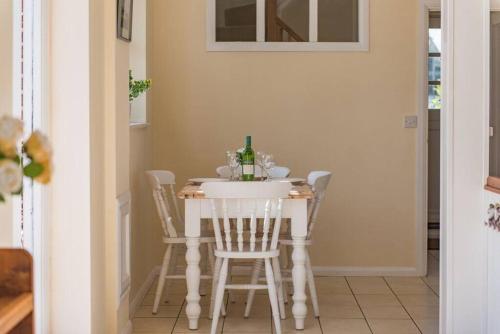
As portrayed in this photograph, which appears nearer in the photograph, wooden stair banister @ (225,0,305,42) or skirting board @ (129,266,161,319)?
skirting board @ (129,266,161,319)

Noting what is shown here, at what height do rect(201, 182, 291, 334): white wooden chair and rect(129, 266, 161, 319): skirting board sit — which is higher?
rect(201, 182, 291, 334): white wooden chair

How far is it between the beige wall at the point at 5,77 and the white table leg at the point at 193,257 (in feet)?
5.07

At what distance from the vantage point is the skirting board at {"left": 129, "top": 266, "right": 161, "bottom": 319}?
5238 millimetres

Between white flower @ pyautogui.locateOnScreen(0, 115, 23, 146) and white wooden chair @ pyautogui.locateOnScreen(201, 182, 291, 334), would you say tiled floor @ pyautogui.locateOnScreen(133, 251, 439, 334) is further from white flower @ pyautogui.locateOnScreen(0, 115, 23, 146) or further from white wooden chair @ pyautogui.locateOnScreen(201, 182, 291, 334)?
white flower @ pyautogui.locateOnScreen(0, 115, 23, 146)

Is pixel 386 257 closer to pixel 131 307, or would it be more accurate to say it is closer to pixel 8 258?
pixel 131 307

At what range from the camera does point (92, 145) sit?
390 cm

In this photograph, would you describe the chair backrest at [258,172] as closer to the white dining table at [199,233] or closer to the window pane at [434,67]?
the white dining table at [199,233]

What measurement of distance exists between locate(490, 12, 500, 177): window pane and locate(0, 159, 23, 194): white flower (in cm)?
298

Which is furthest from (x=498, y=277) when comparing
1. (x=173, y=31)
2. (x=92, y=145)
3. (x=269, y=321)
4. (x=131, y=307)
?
(x=173, y=31)

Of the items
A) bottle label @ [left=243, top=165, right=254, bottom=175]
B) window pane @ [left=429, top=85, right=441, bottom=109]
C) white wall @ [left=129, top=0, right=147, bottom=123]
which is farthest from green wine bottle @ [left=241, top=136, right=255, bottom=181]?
window pane @ [left=429, top=85, right=441, bottom=109]

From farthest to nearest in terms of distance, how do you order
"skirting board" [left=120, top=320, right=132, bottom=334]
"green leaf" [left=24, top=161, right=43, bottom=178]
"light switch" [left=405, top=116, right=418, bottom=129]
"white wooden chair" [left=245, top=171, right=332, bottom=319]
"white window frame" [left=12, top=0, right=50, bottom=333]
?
"light switch" [left=405, top=116, right=418, bottom=129], "white wooden chair" [left=245, top=171, right=332, bottom=319], "skirting board" [left=120, top=320, right=132, bottom=334], "white window frame" [left=12, top=0, right=50, bottom=333], "green leaf" [left=24, top=161, right=43, bottom=178]

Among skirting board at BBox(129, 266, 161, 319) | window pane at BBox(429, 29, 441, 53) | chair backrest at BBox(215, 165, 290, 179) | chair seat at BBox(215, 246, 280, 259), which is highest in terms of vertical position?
window pane at BBox(429, 29, 441, 53)

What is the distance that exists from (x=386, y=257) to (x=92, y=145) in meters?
3.27

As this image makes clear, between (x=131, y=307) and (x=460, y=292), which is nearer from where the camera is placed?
(x=460, y=292)
